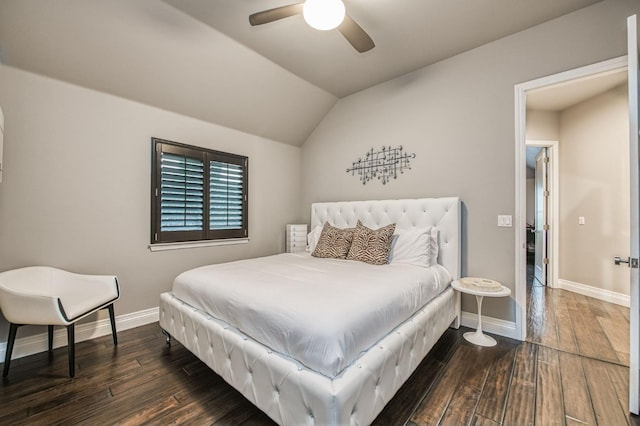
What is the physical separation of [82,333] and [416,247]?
330cm

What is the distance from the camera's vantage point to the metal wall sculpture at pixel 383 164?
3.42m

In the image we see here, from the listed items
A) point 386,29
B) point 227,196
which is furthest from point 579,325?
point 227,196

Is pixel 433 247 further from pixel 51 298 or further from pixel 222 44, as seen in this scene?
pixel 51 298

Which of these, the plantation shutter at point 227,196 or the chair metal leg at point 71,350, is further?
the plantation shutter at point 227,196

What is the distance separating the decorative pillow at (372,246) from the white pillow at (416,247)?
10 centimetres

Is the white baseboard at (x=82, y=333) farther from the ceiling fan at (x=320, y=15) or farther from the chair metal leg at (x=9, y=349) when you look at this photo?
the ceiling fan at (x=320, y=15)

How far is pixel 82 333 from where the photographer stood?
258cm

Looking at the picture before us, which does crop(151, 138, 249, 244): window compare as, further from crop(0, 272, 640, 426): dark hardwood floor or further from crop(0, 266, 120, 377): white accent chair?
crop(0, 272, 640, 426): dark hardwood floor

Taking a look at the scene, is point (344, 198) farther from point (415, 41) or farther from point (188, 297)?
point (188, 297)

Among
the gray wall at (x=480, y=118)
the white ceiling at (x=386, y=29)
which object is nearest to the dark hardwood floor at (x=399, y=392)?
the gray wall at (x=480, y=118)

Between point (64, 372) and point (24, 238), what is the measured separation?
1.17m

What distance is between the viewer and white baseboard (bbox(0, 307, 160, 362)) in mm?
2271

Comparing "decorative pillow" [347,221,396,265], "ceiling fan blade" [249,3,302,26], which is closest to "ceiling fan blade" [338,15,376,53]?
"ceiling fan blade" [249,3,302,26]

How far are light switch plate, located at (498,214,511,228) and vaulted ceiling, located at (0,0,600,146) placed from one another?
1.76 m
